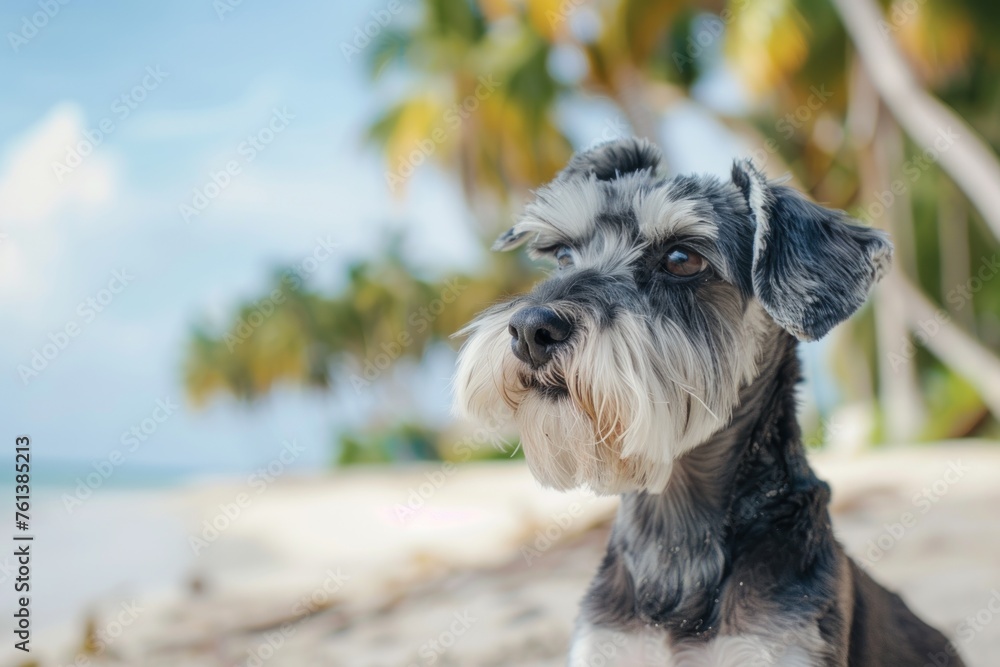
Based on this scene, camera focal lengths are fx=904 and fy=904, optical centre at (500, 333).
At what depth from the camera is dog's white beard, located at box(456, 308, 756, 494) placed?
8.75ft

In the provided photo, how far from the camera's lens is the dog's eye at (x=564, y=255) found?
335 centimetres

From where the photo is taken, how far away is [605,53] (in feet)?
61.8

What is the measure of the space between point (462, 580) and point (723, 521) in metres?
4.31

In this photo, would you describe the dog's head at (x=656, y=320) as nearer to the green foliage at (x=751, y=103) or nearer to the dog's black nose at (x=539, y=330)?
the dog's black nose at (x=539, y=330)

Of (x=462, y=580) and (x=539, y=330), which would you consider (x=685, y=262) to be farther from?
(x=462, y=580)

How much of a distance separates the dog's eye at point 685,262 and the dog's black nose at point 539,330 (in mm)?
542

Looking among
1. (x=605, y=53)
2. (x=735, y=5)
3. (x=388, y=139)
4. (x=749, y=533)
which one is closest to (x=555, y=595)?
(x=749, y=533)

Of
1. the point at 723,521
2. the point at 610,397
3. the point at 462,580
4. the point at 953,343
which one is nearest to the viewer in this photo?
the point at 610,397

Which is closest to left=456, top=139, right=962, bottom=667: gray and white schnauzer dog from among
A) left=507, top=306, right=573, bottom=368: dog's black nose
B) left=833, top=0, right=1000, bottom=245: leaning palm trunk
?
left=507, top=306, right=573, bottom=368: dog's black nose

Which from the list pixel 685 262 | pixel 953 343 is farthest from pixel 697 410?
pixel 953 343

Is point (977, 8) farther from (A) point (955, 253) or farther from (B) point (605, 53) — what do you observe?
(A) point (955, 253)

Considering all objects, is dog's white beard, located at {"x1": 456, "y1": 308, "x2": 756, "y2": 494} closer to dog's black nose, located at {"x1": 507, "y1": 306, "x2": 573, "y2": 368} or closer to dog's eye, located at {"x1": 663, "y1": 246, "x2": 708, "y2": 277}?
dog's black nose, located at {"x1": 507, "y1": 306, "x2": 573, "y2": 368}

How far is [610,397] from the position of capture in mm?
2660

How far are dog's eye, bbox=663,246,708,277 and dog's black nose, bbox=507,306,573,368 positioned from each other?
0.54 meters
